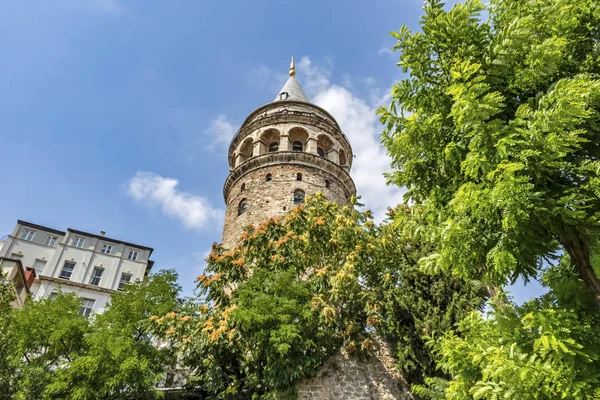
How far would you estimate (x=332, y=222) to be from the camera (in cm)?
1316

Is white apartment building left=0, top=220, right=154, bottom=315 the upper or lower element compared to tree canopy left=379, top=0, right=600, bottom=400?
upper

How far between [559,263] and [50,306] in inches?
482

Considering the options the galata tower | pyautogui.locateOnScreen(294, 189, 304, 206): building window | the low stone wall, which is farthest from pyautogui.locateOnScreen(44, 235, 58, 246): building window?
the low stone wall

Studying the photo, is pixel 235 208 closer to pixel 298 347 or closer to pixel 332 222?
pixel 332 222

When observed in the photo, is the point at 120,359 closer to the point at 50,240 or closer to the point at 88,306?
the point at 88,306

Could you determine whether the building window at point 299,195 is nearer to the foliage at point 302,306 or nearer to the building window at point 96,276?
the foliage at point 302,306

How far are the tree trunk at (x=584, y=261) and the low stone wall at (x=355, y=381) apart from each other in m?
7.63

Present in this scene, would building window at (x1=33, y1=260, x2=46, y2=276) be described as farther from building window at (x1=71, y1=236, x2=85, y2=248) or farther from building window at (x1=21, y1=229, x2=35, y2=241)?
building window at (x1=71, y1=236, x2=85, y2=248)

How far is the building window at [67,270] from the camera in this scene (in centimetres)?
2791

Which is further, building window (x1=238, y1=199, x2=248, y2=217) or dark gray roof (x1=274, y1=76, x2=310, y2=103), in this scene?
dark gray roof (x1=274, y1=76, x2=310, y2=103)

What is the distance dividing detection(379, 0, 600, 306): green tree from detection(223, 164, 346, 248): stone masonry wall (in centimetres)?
1267

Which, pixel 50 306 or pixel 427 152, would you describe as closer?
pixel 427 152

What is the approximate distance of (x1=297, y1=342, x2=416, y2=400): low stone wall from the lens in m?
10.5

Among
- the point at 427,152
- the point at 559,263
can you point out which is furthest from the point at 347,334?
the point at 427,152
